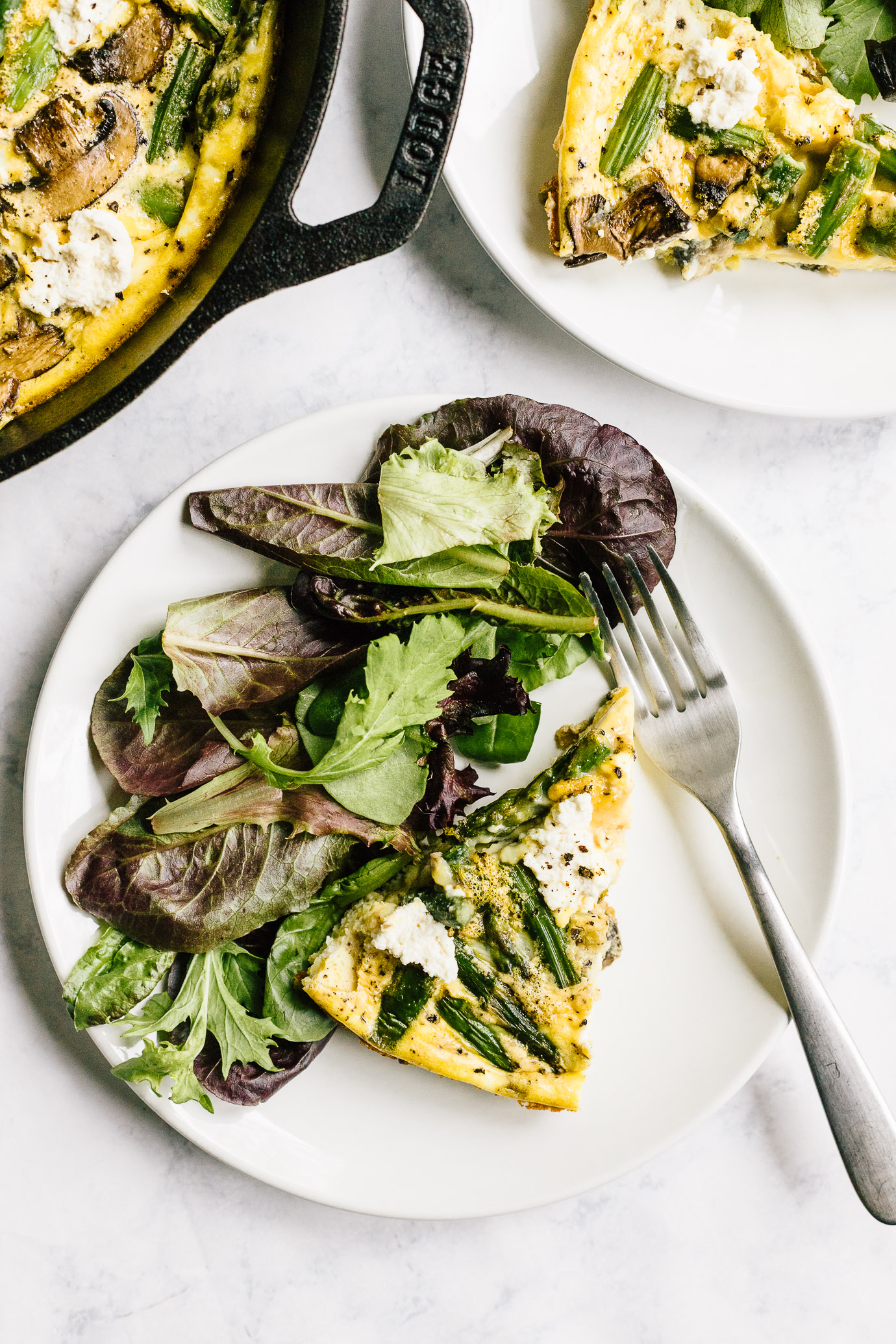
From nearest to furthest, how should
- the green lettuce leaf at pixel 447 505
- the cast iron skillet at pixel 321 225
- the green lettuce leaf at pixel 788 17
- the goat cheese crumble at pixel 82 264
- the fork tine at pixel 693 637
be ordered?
the cast iron skillet at pixel 321 225
the goat cheese crumble at pixel 82 264
the green lettuce leaf at pixel 447 505
the green lettuce leaf at pixel 788 17
the fork tine at pixel 693 637

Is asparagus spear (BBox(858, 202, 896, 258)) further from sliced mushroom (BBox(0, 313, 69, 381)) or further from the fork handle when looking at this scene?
sliced mushroom (BBox(0, 313, 69, 381))

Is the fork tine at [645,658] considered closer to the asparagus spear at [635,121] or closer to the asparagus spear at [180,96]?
the asparagus spear at [635,121]

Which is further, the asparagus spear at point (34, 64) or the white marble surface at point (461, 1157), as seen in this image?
the white marble surface at point (461, 1157)

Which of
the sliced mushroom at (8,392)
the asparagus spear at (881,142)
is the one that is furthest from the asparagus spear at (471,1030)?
the asparagus spear at (881,142)

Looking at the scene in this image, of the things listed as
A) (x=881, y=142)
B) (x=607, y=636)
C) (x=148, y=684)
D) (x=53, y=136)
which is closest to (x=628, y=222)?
(x=881, y=142)

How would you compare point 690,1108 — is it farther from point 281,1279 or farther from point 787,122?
point 787,122

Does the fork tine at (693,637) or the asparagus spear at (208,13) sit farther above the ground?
the asparagus spear at (208,13)

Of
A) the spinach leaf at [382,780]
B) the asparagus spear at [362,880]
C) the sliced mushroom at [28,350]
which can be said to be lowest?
the asparagus spear at [362,880]

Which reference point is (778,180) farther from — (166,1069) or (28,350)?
(166,1069)

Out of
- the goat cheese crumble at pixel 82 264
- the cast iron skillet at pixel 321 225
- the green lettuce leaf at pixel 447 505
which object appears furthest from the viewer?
the green lettuce leaf at pixel 447 505
